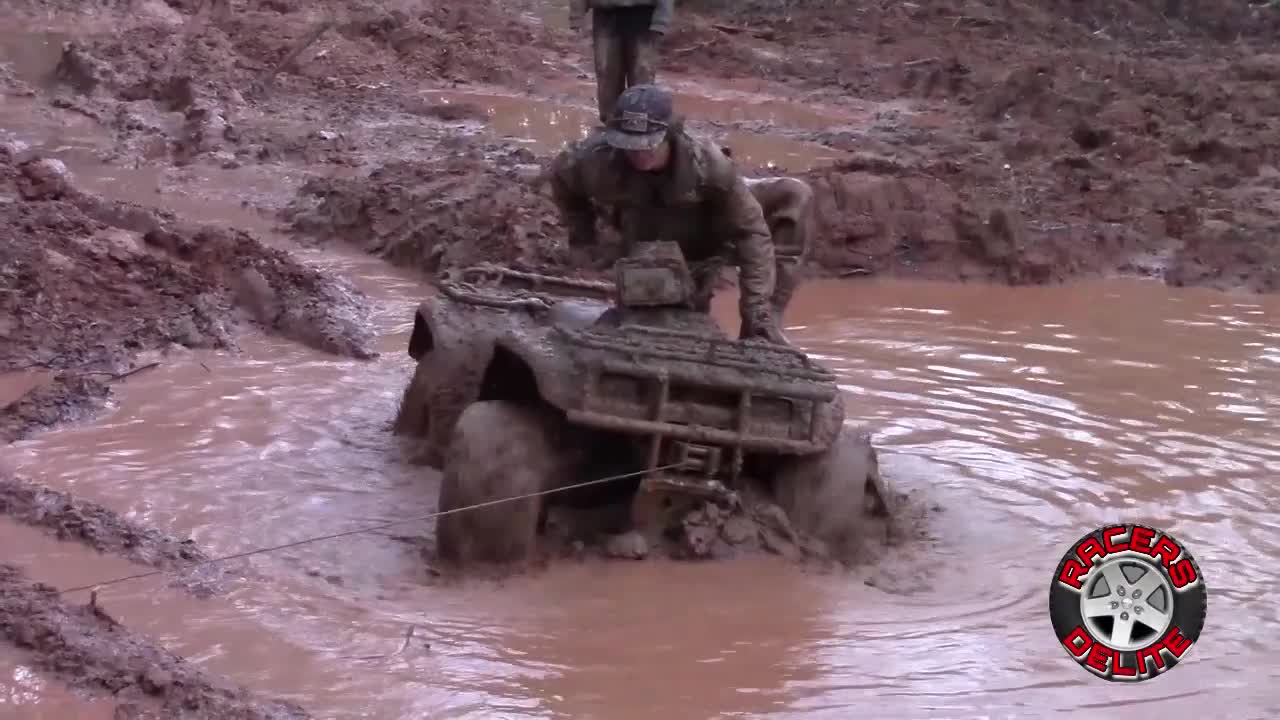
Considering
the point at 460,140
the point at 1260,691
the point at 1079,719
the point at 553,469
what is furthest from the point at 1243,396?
the point at 460,140

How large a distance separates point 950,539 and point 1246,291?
196 inches

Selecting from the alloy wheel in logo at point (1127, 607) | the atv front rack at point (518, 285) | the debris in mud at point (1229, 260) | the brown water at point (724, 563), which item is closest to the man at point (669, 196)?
the atv front rack at point (518, 285)

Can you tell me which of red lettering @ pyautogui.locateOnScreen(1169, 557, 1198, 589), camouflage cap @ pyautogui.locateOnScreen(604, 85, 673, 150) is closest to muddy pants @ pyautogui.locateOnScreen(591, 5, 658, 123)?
camouflage cap @ pyautogui.locateOnScreen(604, 85, 673, 150)

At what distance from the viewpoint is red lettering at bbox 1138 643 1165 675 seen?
11.9 ft

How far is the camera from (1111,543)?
12.8 feet

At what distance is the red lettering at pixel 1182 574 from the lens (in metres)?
3.64

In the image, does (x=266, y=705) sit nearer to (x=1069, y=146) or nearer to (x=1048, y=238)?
(x=1048, y=238)

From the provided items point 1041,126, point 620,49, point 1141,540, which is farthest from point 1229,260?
point 1141,540

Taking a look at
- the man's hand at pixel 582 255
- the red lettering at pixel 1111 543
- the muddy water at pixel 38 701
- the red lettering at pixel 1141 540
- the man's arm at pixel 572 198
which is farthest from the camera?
the man's hand at pixel 582 255

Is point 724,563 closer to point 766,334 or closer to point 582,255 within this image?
point 766,334

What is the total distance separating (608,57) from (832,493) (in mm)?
4796

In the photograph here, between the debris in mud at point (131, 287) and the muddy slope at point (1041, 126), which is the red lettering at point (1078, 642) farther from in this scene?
the muddy slope at point (1041, 126)

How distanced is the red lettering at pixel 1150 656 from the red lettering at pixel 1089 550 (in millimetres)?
265

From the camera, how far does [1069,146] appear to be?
12.1 meters
